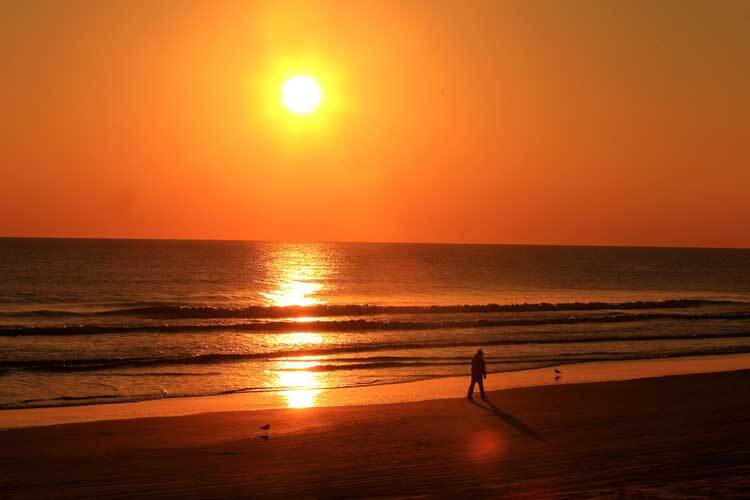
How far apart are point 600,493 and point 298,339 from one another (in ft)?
81.6

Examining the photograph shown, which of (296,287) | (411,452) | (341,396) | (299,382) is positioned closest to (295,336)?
(299,382)

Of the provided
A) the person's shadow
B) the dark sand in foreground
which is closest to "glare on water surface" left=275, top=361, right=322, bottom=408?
the dark sand in foreground

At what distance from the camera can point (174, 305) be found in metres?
52.0

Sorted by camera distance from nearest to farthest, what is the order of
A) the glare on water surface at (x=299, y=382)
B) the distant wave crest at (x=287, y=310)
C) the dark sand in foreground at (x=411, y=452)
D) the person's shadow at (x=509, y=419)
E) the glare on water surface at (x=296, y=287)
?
the dark sand in foreground at (x=411, y=452) → the person's shadow at (x=509, y=419) → the glare on water surface at (x=299, y=382) → the distant wave crest at (x=287, y=310) → the glare on water surface at (x=296, y=287)

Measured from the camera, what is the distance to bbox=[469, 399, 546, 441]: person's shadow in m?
14.9

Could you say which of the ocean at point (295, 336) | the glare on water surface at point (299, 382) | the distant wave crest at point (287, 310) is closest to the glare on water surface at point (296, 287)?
the ocean at point (295, 336)

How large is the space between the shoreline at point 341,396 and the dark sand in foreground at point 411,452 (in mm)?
1231

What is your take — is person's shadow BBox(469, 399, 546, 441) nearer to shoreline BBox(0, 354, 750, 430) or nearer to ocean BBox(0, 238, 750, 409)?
shoreline BBox(0, 354, 750, 430)

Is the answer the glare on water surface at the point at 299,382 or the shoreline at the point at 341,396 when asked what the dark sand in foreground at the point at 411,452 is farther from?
the glare on water surface at the point at 299,382

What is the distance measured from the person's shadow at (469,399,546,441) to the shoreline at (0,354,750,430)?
5.39 feet

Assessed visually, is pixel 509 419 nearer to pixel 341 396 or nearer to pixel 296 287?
pixel 341 396

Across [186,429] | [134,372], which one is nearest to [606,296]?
[134,372]

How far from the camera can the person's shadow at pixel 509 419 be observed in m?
14.9

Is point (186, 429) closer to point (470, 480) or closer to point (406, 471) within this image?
point (406, 471)
